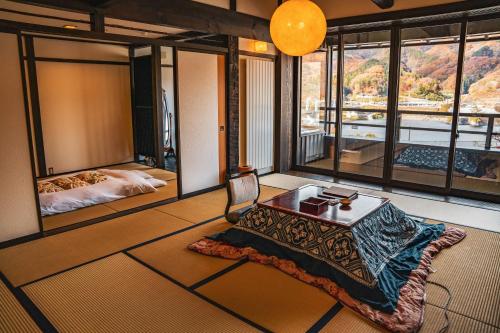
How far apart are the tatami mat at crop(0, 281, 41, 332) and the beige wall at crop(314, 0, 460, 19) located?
5.58 metres

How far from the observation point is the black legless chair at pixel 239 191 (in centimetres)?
396

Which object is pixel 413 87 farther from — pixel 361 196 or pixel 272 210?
pixel 272 210

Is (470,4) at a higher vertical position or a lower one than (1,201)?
higher

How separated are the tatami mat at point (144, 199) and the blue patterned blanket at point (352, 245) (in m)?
1.65

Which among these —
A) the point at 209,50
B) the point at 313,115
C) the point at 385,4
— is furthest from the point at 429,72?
the point at 209,50

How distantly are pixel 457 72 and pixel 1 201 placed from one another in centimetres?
569

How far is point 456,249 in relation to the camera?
11.3ft

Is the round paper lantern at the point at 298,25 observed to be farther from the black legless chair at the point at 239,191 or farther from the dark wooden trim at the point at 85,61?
A: the dark wooden trim at the point at 85,61

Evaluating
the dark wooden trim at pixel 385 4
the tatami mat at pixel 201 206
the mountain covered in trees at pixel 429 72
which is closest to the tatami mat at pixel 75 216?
the tatami mat at pixel 201 206

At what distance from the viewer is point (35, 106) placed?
5.90 m

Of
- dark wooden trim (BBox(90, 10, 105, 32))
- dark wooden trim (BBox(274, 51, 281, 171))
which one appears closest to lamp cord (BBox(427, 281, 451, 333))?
dark wooden trim (BBox(90, 10, 105, 32))

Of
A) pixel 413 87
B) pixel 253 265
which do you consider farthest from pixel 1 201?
pixel 413 87

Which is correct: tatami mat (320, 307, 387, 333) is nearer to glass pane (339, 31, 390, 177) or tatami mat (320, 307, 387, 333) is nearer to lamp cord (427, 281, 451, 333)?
lamp cord (427, 281, 451, 333)

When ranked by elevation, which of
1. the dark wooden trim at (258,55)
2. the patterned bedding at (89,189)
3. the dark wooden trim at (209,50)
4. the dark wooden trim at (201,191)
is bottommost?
the dark wooden trim at (201,191)
